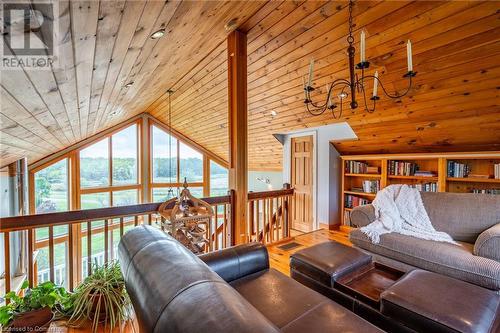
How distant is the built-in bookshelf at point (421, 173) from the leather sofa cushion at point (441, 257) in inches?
53.2

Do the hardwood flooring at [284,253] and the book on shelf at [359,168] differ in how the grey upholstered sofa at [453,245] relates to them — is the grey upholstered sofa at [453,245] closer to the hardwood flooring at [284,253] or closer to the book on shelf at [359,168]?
the hardwood flooring at [284,253]

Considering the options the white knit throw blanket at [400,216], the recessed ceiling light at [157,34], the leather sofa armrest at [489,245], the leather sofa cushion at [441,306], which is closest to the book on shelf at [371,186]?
the white knit throw blanket at [400,216]

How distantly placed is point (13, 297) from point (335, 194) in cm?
442

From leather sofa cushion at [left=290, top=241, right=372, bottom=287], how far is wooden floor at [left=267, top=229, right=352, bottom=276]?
77cm

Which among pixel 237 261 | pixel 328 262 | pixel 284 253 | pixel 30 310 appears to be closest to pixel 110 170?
pixel 284 253

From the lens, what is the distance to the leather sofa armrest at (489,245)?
1.97m

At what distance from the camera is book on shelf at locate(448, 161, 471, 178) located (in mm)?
3287

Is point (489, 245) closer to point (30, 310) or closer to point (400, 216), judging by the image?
point (400, 216)

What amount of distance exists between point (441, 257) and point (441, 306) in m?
1.14

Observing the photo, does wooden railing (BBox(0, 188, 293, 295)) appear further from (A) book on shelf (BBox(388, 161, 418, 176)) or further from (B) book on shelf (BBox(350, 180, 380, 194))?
(A) book on shelf (BBox(388, 161, 418, 176))

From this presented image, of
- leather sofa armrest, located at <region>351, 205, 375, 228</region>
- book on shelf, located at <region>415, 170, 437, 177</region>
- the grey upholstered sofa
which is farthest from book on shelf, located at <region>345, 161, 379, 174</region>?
leather sofa armrest, located at <region>351, 205, 375, 228</region>

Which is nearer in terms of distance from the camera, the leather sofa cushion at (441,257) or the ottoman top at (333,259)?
the ottoman top at (333,259)

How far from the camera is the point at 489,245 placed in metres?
2.00

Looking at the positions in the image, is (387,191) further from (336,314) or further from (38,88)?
(38,88)
